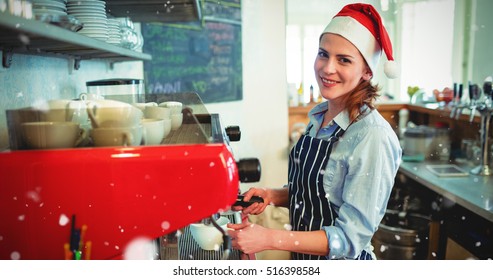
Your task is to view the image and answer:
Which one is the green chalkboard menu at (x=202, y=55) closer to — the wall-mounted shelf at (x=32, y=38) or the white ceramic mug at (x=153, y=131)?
the wall-mounted shelf at (x=32, y=38)

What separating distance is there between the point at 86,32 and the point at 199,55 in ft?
4.38

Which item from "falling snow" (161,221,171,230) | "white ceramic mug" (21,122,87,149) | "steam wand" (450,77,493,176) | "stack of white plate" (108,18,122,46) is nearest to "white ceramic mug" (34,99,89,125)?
"white ceramic mug" (21,122,87,149)

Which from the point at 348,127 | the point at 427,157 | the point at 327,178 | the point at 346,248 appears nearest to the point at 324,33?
the point at 348,127

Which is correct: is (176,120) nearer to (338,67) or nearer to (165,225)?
(165,225)

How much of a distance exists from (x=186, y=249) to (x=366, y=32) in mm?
753

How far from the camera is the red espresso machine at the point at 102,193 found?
0.65 m

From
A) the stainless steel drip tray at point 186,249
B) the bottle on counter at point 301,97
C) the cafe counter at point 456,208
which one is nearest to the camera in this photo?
the stainless steel drip tray at point 186,249

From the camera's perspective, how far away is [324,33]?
1.04 metres

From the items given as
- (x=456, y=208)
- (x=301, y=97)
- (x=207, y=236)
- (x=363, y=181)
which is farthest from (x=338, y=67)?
(x=301, y=97)

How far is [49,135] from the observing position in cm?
67

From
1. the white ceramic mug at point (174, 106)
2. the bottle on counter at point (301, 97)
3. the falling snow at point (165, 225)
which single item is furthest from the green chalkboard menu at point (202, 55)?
the falling snow at point (165, 225)

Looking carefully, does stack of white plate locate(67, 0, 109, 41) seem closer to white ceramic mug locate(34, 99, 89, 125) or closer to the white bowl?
white ceramic mug locate(34, 99, 89, 125)

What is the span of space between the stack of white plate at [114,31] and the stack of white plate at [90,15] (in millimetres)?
87

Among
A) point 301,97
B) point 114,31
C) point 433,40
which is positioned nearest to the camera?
point 114,31
